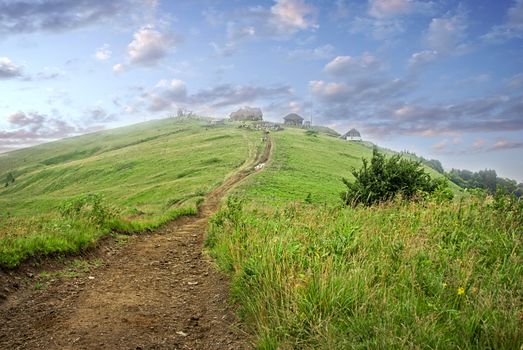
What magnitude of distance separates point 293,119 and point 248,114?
76.9ft

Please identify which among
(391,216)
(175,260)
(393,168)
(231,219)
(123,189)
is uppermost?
(393,168)

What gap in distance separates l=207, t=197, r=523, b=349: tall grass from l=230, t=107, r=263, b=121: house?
182m

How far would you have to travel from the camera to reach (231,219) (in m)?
12.6

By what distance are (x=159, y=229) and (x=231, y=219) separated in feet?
21.1

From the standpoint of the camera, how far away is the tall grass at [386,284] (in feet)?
13.9

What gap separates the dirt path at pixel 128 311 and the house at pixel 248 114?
182m

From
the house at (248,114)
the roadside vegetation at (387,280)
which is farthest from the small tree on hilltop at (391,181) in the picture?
the house at (248,114)

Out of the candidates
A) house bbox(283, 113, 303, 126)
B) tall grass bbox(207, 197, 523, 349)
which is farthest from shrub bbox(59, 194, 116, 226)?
house bbox(283, 113, 303, 126)

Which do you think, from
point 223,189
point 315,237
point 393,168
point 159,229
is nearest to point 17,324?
point 315,237

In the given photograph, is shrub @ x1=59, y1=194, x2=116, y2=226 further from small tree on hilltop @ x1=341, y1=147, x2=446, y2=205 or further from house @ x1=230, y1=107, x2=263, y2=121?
house @ x1=230, y1=107, x2=263, y2=121

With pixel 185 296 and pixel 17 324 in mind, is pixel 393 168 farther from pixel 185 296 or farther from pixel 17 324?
pixel 17 324

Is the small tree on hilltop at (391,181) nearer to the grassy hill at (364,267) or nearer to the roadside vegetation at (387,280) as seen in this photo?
the grassy hill at (364,267)

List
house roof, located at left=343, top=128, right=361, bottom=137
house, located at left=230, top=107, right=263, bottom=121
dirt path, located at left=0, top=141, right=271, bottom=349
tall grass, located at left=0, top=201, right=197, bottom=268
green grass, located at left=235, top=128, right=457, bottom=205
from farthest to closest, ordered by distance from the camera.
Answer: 1. house, located at left=230, top=107, right=263, bottom=121
2. house roof, located at left=343, top=128, right=361, bottom=137
3. green grass, located at left=235, top=128, right=457, bottom=205
4. tall grass, located at left=0, top=201, right=197, bottom=268
5. dirt path, located at left=0, top=141, right=271, bottom=349

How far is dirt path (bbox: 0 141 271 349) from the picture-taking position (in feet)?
18.5
